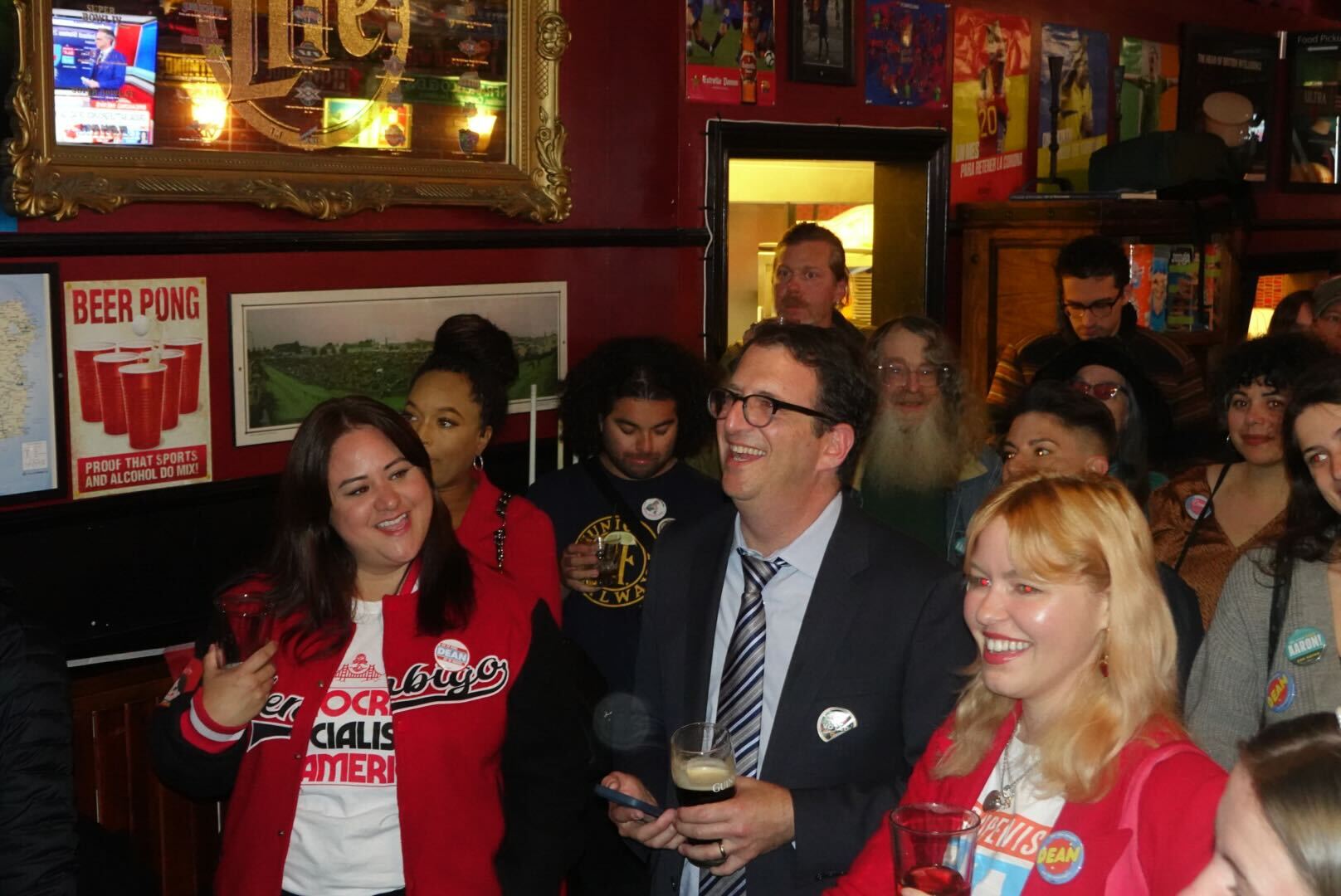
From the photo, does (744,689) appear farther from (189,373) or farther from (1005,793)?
(189,373)

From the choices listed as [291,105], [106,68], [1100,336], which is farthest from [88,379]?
[1100,336]

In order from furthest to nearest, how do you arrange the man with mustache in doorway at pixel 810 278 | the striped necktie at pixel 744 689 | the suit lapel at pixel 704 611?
the man with mustache in doorway at pixel 810 278 < the suit lapel at pixel 704 611 < the striped necktie at pixel 744 689

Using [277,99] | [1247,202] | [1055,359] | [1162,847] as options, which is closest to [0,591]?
[1162,847]

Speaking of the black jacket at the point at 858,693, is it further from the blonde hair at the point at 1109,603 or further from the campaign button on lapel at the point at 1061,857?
the campaign button on lapel at the point at 1061,857

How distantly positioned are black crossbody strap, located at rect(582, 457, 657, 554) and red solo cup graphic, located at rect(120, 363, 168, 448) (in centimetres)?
134

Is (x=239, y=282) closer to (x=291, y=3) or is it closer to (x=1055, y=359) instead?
(x=291, y=3)

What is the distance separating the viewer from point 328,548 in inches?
114

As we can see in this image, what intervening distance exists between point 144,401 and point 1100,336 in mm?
3627

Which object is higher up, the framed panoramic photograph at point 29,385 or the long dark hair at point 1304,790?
the framed panoramic photograph at point 29,385

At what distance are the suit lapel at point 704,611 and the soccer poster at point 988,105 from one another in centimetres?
477

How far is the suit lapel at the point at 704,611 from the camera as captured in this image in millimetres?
2658

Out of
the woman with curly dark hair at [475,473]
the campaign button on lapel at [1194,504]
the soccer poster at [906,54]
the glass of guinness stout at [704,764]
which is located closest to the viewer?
the glass of guinness stout at [704,764]

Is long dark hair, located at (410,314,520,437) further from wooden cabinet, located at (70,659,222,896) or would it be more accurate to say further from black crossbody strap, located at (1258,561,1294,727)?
black crossbody strap, located at (1258,561,1294,727)

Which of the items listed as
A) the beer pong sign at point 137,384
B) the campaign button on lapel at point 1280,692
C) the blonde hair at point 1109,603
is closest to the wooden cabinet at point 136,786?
the beer pong sign at point 137,384
